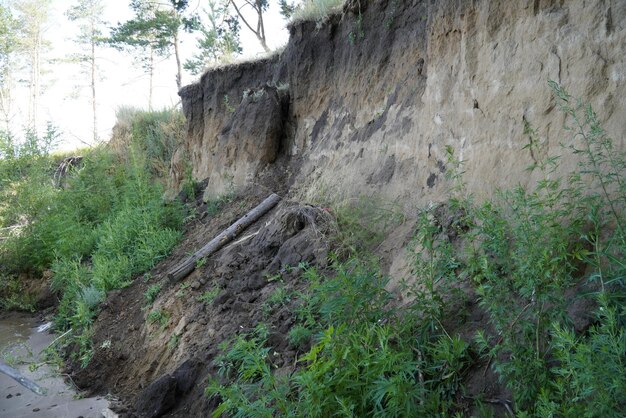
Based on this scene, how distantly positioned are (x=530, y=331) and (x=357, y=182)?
12.9ft

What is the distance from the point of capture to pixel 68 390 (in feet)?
23.2

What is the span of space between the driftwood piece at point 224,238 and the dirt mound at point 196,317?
143mm

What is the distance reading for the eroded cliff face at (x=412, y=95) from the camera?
13.0 feet

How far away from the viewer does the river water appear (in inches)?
249

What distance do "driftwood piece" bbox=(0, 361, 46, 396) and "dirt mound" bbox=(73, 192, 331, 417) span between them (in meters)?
0.44

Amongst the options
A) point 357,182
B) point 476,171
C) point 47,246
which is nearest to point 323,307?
point 476,171

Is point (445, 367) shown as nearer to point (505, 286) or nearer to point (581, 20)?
point (505, 286)

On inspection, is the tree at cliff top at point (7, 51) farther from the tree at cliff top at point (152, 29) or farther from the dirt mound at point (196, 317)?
the dirt mound at point (196, 317)

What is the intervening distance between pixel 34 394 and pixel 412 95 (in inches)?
235

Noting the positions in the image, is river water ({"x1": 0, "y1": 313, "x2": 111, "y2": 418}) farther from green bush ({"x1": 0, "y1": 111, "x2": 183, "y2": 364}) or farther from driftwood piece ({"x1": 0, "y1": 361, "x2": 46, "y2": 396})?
green bush ({"x1": 0, "y1": 111, "x2": 183, "y2": 364})

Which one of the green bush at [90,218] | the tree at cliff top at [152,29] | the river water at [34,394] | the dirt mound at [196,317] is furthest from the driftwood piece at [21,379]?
the tree at cliff top at [152,29]

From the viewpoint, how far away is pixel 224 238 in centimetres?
827

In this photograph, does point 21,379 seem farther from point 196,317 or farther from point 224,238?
point 224,238

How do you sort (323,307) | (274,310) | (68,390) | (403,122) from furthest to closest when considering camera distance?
(68,390), (403,122), (274,310), (323,307)
